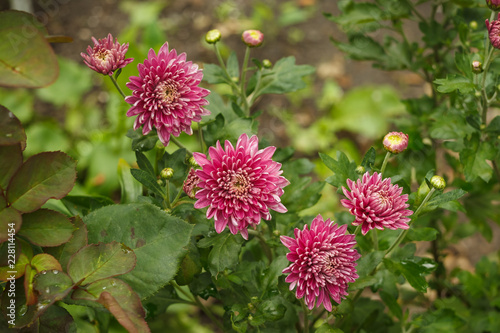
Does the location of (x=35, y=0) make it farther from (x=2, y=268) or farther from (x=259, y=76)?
(x=2, y=268)

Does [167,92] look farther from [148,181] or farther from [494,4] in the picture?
[494,4]

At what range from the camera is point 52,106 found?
3.14m

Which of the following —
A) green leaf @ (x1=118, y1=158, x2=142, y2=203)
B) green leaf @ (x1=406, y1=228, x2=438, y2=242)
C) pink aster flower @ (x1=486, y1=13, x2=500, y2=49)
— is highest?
pink aster flower @ (x1=486, y1=13, x2=500, y2=49)

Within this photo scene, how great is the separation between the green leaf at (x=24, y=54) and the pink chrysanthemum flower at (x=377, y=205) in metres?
0.58

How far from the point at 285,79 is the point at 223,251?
0.53 metres

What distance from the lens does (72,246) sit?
0.95m

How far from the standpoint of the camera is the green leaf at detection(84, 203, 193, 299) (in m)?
0.96

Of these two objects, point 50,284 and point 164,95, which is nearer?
point 50,284

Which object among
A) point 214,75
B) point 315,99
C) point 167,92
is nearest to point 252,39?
point 214,75

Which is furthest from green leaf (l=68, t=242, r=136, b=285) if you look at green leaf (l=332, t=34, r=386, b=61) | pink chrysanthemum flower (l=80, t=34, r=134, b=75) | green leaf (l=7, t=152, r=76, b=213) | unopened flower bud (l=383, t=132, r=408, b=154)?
Result: green leaf (l=332, t=34, r=386, b=61)

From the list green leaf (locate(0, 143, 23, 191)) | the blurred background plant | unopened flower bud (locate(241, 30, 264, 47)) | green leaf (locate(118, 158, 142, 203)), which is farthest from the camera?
the blurred background plant

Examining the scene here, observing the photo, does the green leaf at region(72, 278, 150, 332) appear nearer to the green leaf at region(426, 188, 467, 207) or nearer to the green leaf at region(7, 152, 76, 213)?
the green leaf at region(7, 152, 76, 213)

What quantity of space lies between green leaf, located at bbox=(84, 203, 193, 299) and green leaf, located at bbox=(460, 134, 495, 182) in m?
0.76

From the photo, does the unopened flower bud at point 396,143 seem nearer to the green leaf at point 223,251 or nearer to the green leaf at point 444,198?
the green leaf at point 444,198
